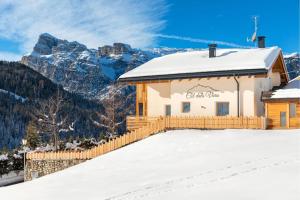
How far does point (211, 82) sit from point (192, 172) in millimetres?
15494

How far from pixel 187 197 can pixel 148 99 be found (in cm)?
2270

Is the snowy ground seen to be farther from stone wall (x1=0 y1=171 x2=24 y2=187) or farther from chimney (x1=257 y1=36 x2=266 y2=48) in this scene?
stone wall (x1=0 y1=171 x2=24 y2=187)

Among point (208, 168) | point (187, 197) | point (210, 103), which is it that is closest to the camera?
point (187, 197)

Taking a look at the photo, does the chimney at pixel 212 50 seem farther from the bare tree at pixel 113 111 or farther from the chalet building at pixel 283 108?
the bare tree at pixel 113 111

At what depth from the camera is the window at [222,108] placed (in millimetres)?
33206

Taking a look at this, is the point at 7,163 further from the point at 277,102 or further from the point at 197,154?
the point at 277,102

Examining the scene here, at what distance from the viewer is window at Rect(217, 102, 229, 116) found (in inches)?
1307

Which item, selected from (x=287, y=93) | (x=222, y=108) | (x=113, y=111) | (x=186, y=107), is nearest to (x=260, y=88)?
(x=287, y=93)

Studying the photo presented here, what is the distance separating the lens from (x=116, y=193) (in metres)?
16.7

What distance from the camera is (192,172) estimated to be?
63.1ft

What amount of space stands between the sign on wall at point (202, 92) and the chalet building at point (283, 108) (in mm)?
3961

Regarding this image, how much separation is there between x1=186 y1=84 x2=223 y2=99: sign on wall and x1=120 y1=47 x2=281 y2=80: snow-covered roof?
57.0 inches

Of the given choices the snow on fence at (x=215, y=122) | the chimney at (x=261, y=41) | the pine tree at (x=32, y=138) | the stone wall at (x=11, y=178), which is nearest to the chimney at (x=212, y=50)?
the chimney at (x=261, y=41)

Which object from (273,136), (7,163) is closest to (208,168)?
(273,136)
